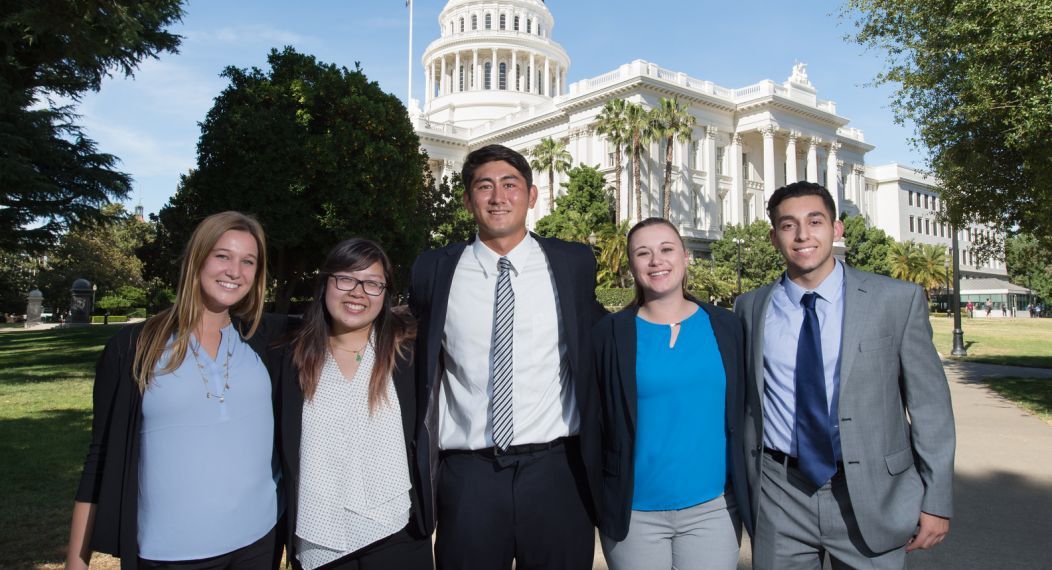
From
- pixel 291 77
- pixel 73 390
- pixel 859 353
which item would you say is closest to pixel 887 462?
pixel 859 353

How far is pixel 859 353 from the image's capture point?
10.4ft

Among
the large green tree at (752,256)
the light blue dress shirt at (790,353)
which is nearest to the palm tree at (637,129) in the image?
the large green tree at (752,256)

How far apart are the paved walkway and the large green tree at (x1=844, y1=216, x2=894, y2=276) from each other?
48.1 metres

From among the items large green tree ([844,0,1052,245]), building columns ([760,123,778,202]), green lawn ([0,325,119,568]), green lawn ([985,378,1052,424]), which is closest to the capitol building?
building columns ([760,123,778,202])

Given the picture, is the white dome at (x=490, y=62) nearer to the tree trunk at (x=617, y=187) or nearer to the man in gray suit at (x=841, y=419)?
the tree trunk at (x=617, y=187)

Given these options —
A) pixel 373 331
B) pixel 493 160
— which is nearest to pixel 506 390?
pixel 373 331

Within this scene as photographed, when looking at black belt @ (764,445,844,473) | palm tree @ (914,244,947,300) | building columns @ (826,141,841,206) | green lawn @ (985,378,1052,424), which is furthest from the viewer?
palm tree @ (914,244,947,300)

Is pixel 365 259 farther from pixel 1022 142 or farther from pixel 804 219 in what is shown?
pixel 1022 142

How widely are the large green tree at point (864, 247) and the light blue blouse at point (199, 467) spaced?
60206 mm

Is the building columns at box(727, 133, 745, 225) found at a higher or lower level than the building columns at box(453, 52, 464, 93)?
lower

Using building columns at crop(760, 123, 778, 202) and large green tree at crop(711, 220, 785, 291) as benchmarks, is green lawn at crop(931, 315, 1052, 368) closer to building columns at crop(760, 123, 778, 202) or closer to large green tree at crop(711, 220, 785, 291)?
large green tree at crop(711, 220, 785, 291)

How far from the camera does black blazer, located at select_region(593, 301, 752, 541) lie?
3098 mm

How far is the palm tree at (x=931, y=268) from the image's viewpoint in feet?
211

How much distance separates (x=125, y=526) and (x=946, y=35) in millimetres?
14022
